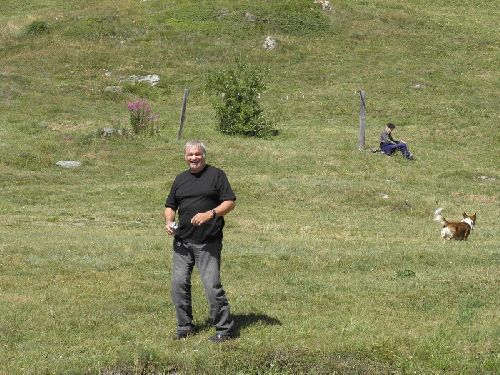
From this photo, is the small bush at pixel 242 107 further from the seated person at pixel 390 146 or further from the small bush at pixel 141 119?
the seated person at pixel 390 146

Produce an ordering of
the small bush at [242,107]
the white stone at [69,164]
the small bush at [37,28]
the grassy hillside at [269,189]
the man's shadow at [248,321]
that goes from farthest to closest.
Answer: the small bush at [37,28]
the small bush at [242,107]
the white stone at [69,164]
the man's shadow at [248,321]
the grassy hillside at [269,189]

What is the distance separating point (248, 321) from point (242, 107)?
27.5m

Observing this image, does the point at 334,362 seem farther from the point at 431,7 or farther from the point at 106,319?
the point at 431,7

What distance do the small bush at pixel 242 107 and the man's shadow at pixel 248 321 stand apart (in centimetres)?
2643

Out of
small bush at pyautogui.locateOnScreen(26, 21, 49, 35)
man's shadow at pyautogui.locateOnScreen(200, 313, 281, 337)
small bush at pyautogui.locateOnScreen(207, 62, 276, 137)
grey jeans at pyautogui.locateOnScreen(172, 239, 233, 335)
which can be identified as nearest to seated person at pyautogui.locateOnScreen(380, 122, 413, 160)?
small bush at pyautogui.locateOnScreen(207, 62, 276, 137)

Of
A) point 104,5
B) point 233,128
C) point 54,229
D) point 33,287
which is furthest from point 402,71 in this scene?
point 33,287

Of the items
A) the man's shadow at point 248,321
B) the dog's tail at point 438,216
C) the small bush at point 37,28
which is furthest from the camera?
the small bush at point 37,28

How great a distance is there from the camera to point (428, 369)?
378 inches

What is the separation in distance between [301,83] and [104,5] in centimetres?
2979

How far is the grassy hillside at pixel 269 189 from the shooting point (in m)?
10.3

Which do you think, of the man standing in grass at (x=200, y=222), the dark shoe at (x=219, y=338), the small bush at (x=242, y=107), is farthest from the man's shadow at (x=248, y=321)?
the small bush at (x=242, y=107)

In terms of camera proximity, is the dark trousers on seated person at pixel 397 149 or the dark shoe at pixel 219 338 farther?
the dark trousers on seated person at pixel 397 149

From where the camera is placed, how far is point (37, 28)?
204ft

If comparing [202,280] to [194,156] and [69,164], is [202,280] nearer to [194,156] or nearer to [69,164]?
[194,156]
